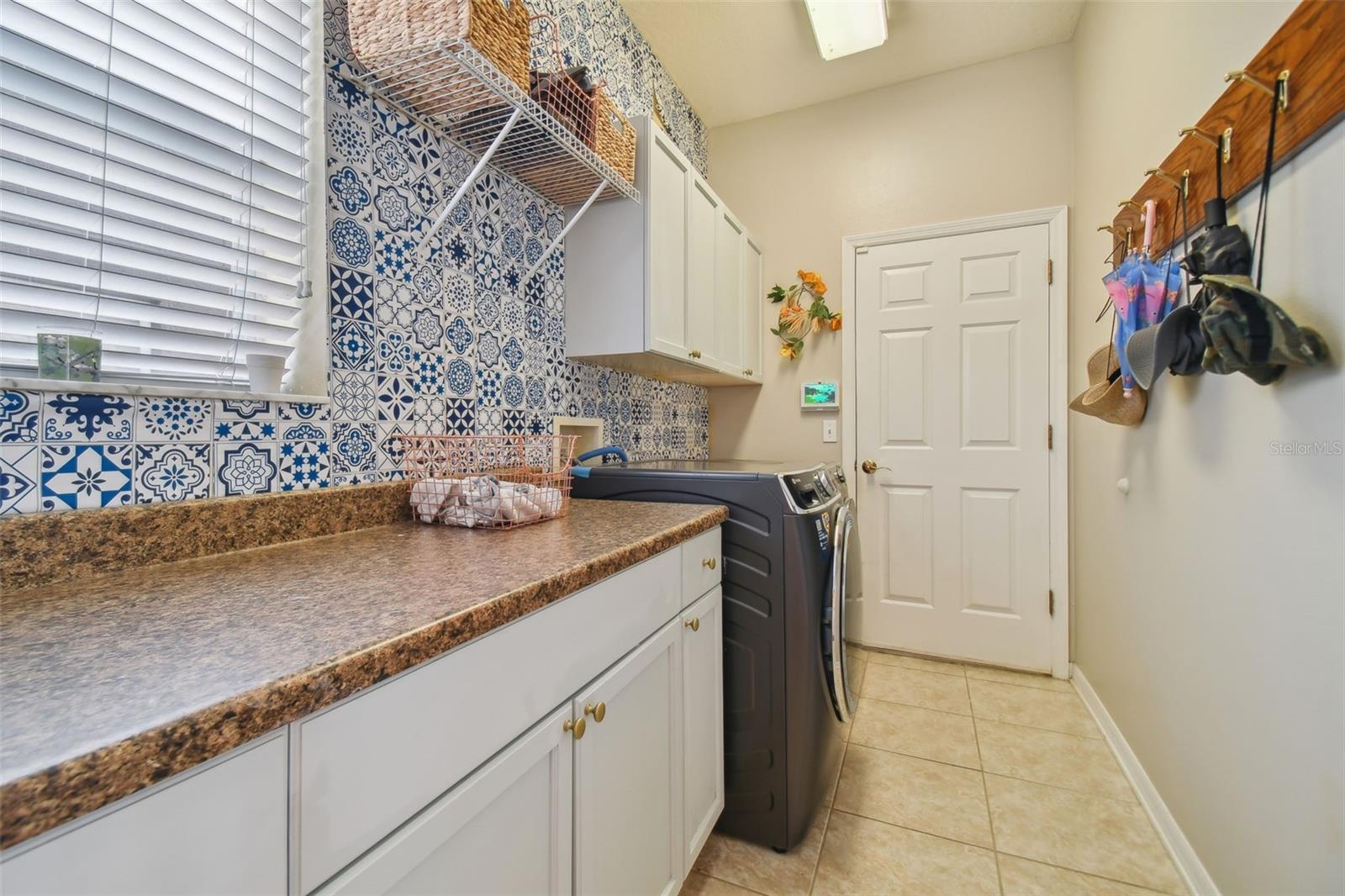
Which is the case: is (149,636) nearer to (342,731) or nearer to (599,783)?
(342,731)

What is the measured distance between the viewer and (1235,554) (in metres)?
1.16

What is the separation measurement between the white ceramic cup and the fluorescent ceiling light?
86.7 inches

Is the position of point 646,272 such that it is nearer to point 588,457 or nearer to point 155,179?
point 588,457

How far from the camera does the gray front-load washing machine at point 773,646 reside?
1402 millimetres

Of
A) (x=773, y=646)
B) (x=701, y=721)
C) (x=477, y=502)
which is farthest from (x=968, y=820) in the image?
(x=477, y=502)

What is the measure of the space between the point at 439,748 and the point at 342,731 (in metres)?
0.13

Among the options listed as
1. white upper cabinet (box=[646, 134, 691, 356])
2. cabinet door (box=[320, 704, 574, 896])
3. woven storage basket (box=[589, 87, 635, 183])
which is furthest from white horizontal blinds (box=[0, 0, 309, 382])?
white upper cabinet (box=[646, 134, 691, 356])

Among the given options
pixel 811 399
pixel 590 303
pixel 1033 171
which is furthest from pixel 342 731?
pixel 1033 171

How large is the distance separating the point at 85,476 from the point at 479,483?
21.7 inches

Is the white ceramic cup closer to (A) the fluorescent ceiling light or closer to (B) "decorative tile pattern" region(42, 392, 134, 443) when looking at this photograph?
(B) "decorative tile pattern" region(42, 392, 134, 443)

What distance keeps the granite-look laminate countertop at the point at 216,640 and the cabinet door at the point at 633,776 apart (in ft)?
0.74

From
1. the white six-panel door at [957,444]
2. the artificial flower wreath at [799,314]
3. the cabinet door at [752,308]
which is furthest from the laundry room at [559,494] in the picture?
the artificial flower wreath at [799,314]

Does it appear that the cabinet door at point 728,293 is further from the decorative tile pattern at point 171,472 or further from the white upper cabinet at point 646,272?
the decorative tile pattern at point 171,472

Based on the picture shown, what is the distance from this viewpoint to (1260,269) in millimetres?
1033
